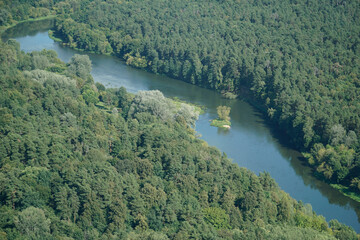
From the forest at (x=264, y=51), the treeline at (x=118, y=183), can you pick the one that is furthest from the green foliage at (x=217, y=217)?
the forest at (x=264, y=51)

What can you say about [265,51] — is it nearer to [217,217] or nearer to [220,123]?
[220,123]

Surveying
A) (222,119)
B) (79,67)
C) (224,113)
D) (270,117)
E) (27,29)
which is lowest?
(222,119)

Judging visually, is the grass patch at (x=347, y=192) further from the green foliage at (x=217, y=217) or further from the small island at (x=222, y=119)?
the green foliage at (x=217, y=217)

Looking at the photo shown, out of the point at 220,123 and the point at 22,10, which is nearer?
the point at 220,123

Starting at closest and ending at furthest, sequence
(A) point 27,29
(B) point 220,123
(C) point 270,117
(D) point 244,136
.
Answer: (D) point 244,136 < (B) point 220,123 < (C) point 270,117 < (A) point 27,29

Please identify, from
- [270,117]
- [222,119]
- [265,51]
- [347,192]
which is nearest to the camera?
[347,192]

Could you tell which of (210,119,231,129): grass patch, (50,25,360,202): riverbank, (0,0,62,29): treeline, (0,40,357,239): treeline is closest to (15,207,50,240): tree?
(0,40,357,239): treeline

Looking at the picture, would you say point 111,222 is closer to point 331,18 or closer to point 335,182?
point 335,182

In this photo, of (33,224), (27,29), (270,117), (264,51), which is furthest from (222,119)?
(27,29)

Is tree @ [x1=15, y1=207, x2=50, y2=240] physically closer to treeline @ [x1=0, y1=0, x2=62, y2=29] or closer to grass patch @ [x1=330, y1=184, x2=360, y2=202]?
grass patch @ [x1=330, y1=184, x2=360, y2=202]
